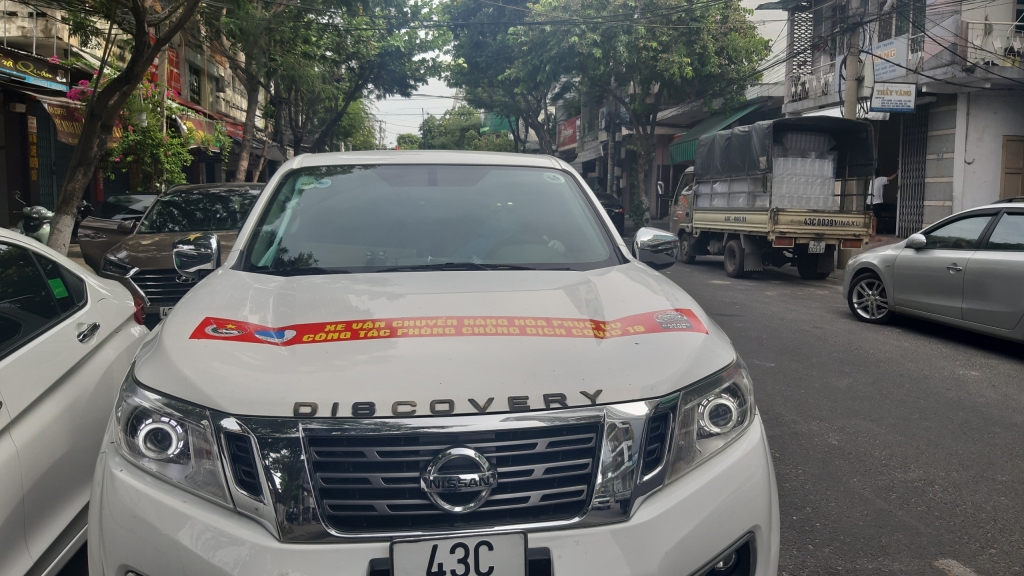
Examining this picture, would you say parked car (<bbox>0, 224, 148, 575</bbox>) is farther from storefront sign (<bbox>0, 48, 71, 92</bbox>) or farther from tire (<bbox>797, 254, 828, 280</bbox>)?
tire (<bbox>797, 254, 828, 280</bbox>)

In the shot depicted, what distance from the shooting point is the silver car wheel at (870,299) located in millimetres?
8664

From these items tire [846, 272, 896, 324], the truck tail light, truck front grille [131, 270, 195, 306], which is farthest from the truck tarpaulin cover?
the truck tail light

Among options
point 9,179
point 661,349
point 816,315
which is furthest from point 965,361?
point 9,179

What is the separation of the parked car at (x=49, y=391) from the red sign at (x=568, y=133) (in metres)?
45.4

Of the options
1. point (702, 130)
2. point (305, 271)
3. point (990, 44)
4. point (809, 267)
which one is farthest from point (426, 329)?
point (702, 130)

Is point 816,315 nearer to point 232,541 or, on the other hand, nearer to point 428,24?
point 232,541

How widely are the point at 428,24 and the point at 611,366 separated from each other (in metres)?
23.8

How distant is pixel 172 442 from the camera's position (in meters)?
1.92

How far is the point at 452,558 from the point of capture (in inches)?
68.8

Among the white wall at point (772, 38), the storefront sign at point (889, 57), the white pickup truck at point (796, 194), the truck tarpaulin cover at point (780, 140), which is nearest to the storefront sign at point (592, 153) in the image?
the white wall at point (772, 38)

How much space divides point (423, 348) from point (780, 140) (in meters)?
13.1

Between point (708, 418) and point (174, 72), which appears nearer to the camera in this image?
point (708, 418)

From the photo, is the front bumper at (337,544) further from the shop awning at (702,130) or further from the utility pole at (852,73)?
the shop awning at (702,130)

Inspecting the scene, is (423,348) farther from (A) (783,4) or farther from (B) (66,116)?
(A) (783,4)
